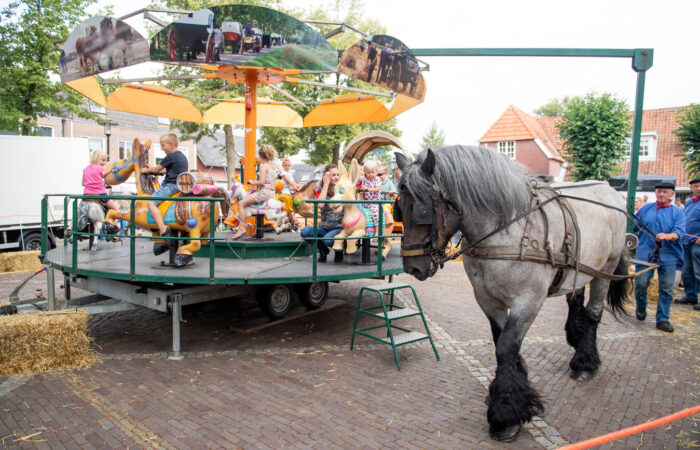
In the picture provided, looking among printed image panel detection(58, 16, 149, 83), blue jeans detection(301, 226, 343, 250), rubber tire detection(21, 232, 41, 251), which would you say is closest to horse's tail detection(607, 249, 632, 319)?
blue jeans detection(301, 226, 343, 250)

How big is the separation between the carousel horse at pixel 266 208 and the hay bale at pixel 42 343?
2.72 metres

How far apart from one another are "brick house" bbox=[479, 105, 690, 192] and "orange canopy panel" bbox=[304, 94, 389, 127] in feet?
74.1

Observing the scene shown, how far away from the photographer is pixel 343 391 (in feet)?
14.4

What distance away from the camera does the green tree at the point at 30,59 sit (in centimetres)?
1498

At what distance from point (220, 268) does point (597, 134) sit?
22.8m

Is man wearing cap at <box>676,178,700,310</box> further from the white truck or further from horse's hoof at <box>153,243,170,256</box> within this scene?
the white truck

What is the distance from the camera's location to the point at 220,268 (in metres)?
5.66

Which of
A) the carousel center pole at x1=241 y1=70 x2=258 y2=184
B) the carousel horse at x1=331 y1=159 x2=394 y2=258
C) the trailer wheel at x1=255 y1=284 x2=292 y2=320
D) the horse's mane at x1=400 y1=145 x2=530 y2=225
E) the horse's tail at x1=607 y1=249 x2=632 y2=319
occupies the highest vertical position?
the carousel center pole at x1=241 y1=70 x2=258 y2=184

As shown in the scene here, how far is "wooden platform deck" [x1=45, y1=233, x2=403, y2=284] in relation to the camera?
506 centimetres

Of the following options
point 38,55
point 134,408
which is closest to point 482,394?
point 134,408

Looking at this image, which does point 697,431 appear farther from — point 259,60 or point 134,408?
point 259,60

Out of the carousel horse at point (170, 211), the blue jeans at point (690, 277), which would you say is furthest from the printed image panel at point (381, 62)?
the blue jeans at point (690, 277)

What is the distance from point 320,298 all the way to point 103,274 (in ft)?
10.4

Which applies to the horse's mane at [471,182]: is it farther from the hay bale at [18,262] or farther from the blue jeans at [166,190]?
the hay bale at [18,262]
